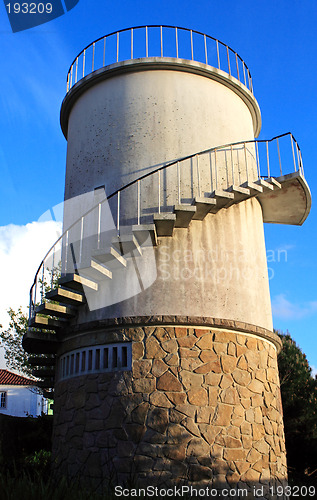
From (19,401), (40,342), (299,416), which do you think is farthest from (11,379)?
(40,342)

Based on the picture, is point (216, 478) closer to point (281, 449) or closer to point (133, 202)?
point (281, 449)

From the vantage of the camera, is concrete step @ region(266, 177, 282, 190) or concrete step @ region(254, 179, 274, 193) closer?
concrete step @ region(254, 179, 274, 193)

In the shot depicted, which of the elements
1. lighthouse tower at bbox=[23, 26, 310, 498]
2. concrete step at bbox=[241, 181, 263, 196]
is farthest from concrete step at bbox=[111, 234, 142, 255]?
concrete step at bbox=[241, 181, 263, 196]

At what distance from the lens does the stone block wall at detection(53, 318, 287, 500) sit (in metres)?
8.42

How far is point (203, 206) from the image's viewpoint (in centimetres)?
961

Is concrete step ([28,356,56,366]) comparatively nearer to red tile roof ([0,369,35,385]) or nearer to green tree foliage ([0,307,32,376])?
green tree foliage ([0,307,32,376])

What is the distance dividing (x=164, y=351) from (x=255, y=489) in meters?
2.97

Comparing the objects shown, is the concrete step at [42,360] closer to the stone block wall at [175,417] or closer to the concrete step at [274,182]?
the stone block wall at [175,417]

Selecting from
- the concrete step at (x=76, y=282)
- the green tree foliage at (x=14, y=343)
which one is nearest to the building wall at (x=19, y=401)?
the green tree foliage at (x=14, y=343)

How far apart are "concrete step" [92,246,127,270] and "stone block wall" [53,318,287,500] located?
1.23 metres

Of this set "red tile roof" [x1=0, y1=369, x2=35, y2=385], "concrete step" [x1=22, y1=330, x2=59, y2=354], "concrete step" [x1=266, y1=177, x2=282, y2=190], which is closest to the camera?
"concrete step" [x1=22, y1=330, x2=59, y2=354]

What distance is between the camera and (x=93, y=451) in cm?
877

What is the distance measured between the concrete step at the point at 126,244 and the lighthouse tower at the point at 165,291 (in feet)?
0.14

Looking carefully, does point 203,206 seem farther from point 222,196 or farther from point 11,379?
point 11,379
